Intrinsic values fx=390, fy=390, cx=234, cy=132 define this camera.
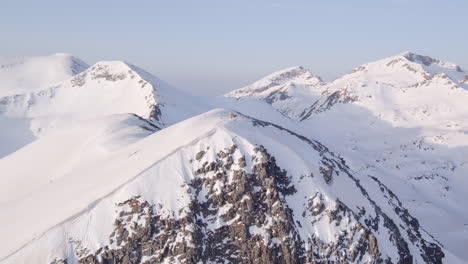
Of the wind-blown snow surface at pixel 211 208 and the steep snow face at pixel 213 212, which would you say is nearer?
the steep snow face at pixel 213 212

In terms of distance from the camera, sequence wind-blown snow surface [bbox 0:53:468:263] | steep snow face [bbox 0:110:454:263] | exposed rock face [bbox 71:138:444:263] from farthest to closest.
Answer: wind-blown snow surface [bbox 0:53:468:263]
steep snow face [bbox 0:110:454:263]
exposed rock face [bbox 71:138:444:263]

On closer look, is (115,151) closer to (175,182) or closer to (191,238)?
(175,182)

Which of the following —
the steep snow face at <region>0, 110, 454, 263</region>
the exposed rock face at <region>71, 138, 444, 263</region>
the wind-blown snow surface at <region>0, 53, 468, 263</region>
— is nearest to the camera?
the exposed rock face at <region>71, 138, 444, 263</region>

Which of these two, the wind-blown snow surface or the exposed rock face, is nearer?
the exposed rock face

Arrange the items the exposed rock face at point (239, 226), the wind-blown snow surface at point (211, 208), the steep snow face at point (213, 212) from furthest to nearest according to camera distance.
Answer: the wind-blown snow surface at point (211, 208)
the steep snow face at point (213, 212)
the exposed rock face at point (239, 226)

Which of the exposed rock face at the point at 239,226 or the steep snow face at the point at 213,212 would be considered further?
the steep snow face at the point at 213,212

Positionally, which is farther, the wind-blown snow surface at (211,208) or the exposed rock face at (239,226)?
the wind-blown snow surface at (211,208)

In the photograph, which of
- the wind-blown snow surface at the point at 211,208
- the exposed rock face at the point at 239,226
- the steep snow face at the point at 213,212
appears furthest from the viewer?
Answer: the wind-blown snow surface at the point at 211,208

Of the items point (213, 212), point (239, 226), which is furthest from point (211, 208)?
point (239, 226)
